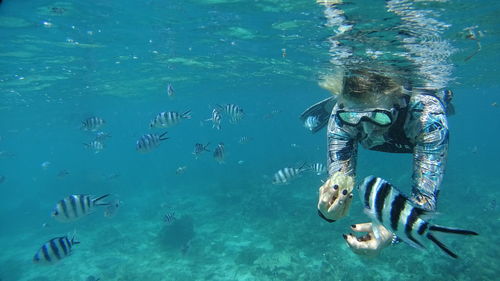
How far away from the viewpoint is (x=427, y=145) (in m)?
3.39

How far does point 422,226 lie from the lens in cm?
Result: 200

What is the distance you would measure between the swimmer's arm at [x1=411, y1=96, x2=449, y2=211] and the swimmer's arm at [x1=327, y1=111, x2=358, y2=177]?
784 millimetres

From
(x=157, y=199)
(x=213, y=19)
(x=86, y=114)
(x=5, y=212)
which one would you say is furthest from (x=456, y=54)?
(x=86, y=114)

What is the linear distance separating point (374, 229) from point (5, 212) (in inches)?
1677

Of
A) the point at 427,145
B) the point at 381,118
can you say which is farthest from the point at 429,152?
the point at 381,118

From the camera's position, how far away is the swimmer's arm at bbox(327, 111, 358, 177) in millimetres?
3914

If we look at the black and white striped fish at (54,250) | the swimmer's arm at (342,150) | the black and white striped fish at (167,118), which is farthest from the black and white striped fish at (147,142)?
the swimmer's arm at (342,150)

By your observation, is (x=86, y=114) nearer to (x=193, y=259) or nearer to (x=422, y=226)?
(x=193, y=259)

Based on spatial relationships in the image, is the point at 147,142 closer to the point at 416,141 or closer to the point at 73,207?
the point at 73,207

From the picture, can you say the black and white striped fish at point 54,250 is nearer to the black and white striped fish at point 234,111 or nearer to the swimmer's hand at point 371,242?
the black and white striped fish at point 234,111

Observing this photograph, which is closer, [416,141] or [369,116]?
[369,116]

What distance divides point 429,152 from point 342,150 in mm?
1027

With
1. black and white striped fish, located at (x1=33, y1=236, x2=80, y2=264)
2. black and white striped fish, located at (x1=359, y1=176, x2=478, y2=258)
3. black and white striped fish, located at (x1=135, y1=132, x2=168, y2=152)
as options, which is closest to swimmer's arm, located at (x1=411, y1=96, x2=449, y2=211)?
black and white striped fish, located at (x1=359, y1=176, x2=478, y2=258)

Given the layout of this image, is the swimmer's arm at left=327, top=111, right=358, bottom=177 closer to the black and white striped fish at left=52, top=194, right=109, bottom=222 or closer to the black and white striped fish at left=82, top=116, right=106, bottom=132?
the black and white striped fish at left=52, top=194, right=109, bottom=222
